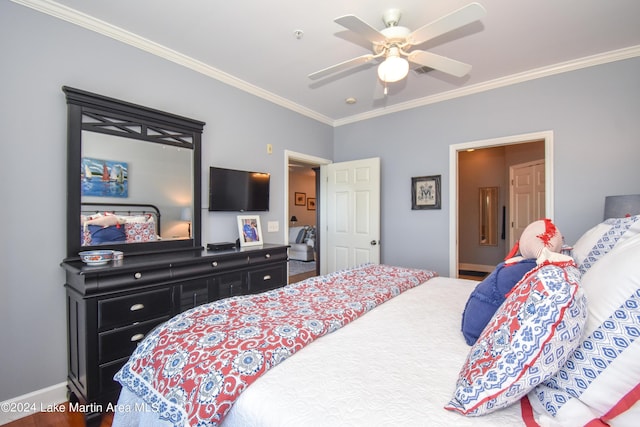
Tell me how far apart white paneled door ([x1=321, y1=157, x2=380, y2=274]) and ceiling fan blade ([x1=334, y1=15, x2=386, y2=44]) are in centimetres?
208

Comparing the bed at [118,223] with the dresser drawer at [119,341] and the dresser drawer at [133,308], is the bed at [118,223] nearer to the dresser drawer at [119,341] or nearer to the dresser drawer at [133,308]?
the dresser drawer at [133,308]

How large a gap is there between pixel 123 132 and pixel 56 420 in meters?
2.02

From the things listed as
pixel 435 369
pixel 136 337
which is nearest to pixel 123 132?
pixel 136 337

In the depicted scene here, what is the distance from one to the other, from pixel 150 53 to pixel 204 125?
70 cm

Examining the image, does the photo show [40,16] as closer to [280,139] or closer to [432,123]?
[280,139]

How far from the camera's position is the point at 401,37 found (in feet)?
6.34

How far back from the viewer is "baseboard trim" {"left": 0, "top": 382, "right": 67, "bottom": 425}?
1.85 metres

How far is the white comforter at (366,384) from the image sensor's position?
31.1 inches

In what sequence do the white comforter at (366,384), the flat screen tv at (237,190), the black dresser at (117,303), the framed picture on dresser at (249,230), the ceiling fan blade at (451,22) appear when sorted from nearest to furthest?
1. the white comforter at (366,384)
2. the ceiling fan blade at (451,22)
3. the black dresser at (117,303)
4. the flat screen tv at (237,190)
5. the framed picture on dresser at (249,230)

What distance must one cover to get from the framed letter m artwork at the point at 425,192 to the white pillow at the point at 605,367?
289 cm

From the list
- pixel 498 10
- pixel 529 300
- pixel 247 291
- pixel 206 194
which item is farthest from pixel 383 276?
pixel 498 10

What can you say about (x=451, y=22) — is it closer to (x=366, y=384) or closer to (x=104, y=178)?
(x=366, y=384)

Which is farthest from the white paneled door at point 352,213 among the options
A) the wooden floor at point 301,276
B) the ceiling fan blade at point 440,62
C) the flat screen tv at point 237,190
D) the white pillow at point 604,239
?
the white pillow at point 604,239

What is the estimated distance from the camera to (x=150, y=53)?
2.53 meters
